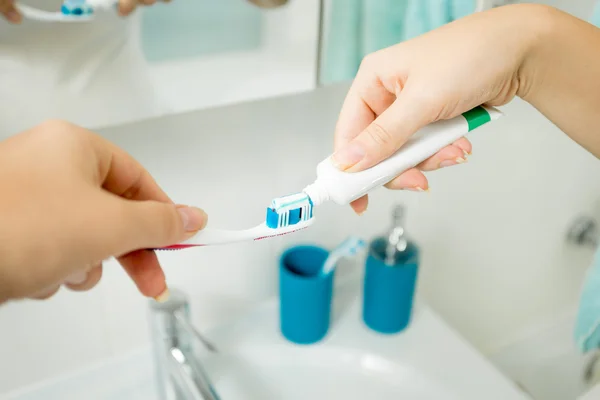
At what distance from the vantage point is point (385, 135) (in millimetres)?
399

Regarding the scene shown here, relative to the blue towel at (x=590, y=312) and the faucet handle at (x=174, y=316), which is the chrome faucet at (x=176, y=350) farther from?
the blue towel at (x=590, y=312)

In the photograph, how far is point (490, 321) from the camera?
3.31 ft

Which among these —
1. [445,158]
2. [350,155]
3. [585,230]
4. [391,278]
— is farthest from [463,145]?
[585,230]

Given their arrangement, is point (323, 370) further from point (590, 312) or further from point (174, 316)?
point (590, 312)

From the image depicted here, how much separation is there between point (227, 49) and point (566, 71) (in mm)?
295

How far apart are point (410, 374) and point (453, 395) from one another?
0.18 feet

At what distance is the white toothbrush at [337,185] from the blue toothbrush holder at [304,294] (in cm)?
23

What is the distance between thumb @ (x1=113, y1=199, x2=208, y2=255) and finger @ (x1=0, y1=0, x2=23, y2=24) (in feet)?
0.61

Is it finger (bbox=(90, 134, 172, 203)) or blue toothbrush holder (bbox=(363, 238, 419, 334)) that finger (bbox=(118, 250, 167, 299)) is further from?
blue toothbrush holder (bbox=(363, 238, 419, 334))

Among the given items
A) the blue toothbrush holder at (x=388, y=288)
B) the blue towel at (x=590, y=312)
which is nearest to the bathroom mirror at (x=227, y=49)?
the blue toothbrush holder at (x=388, y=288)

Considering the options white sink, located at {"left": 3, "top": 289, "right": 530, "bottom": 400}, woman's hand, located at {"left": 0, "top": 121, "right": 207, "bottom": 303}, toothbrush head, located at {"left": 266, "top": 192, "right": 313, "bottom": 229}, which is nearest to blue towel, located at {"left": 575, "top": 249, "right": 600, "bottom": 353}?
white sink, located at {"left": 3, "top": 289, "right": 530, "bottom": 400}

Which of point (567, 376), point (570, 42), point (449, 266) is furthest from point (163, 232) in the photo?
point (567, 376)

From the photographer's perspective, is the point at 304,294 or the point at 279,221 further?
the point at 304,294

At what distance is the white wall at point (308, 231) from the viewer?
0.57 meters
